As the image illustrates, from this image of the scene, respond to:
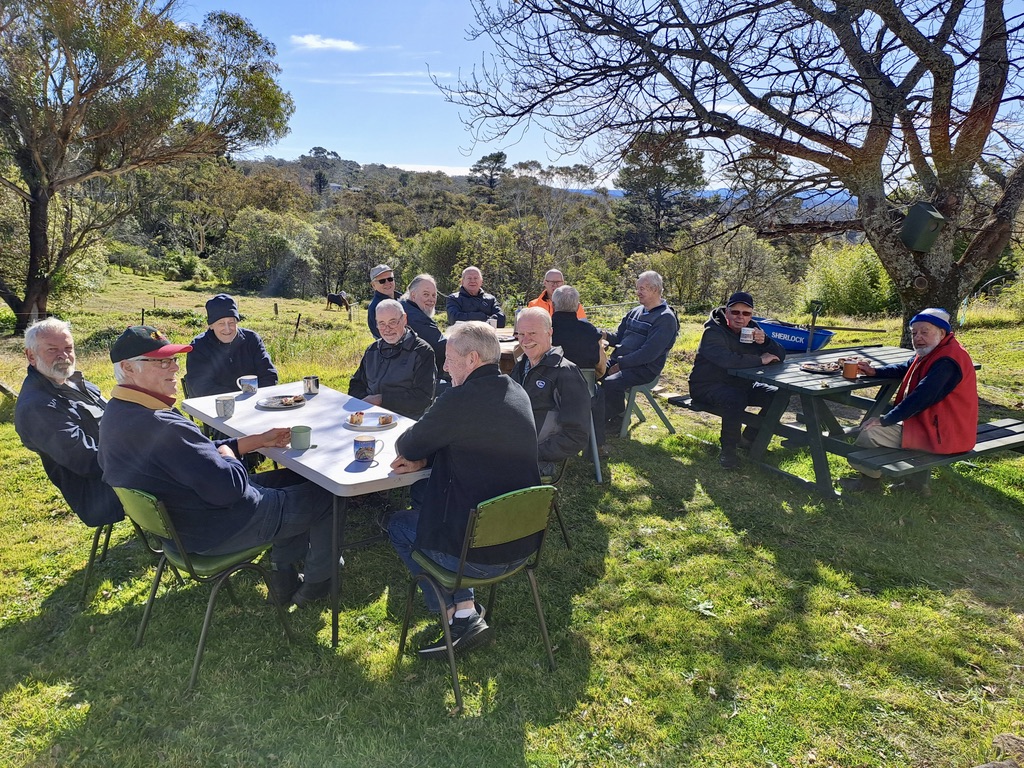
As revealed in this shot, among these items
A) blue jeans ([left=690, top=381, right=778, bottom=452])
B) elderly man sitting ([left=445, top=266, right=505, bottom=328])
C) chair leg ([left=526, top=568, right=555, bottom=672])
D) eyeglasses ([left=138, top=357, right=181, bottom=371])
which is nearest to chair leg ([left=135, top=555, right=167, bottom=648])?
eyeglasses ([left=138, top=357, right=181, bottom=371])

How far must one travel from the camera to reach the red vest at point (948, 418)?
3768 millimetres

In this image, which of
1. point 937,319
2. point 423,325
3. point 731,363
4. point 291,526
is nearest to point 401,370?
point 423,325

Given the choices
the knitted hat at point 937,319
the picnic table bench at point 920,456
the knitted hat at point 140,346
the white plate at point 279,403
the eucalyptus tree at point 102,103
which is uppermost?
the eucalyptus tree at point 102,103

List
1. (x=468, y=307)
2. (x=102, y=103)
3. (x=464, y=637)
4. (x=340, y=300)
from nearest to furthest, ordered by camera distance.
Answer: (x=464, y=637) → (x=468, y=307) → (x=102, y=103) → (x=340, y=300)

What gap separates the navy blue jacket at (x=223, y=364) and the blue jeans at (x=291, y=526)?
156 cm

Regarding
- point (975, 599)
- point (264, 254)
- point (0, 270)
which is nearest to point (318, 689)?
point (975, 599)

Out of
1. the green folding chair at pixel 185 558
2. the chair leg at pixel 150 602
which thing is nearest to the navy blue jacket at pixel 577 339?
the green folding chair at pixel 185 558

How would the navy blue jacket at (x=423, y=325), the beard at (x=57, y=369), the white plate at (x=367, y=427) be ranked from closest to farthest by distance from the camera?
the beard at (x=57, y=369) → the white plate at (x=367, y=427) → the navy blue jacket at (x=423, y=325)

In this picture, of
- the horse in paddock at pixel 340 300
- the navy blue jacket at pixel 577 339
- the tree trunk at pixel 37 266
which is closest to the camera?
the navy blue jacket at pixel 577 339

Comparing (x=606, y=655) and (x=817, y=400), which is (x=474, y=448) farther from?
(x=817, y=400)

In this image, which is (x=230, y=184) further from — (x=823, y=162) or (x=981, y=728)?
(x=981, y=728)

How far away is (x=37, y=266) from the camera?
15258 mm

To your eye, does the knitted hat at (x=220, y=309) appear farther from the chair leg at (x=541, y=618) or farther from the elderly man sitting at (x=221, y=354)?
the chair leg at (x=541, y=618)

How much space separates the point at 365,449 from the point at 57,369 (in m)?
1.80
